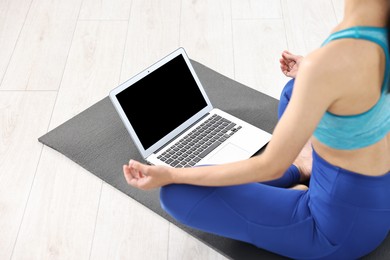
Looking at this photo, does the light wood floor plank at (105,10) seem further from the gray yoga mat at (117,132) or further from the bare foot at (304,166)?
the bare foot at (304,166)

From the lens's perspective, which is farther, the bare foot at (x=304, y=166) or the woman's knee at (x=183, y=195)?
the bare foot at (x=304, y=166)

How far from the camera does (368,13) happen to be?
1.21 meters

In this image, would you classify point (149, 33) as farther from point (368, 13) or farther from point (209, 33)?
point (368, 13)

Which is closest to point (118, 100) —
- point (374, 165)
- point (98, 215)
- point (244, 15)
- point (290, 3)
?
point (98, 215)

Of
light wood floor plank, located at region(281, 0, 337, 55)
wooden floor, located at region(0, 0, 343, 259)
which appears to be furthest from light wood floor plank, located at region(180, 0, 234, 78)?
light wood floor plank, located at region(281, 0, 337, 55)

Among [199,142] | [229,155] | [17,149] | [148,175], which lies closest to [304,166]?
[229,155]

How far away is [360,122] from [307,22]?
162 cm

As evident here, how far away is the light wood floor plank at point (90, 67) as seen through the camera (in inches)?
94.3

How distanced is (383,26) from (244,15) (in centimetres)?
171

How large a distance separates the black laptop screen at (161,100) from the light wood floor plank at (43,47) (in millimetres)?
628

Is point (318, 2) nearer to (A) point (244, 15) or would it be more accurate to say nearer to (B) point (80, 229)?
(A) point (244, 15)

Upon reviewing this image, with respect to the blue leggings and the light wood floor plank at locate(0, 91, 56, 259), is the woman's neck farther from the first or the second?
the light wood floor plank at locate(0, 91, 56, 259)

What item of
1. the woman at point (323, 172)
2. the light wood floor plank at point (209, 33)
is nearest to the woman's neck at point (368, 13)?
the woman at point (323, 172)

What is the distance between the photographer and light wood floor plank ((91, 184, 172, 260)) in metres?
1.82
